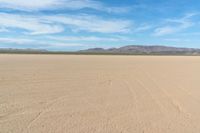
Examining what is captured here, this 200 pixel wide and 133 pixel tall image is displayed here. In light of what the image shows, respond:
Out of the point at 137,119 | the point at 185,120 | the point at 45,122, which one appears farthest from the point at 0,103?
the point at 185,120

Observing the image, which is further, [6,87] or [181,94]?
[6,87]

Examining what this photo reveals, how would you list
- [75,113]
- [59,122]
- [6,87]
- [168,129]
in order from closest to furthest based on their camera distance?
[168,129], [59,122], [75,113], [6,87]

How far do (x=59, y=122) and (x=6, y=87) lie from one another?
13.6 feet

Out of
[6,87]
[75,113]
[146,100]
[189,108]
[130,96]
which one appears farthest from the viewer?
[6,87]

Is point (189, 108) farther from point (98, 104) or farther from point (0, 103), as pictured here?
point (0, 103)

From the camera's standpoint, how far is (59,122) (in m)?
4.20

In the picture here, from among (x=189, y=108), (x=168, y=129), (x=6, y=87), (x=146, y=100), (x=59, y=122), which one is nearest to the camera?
(x=168, y=129)

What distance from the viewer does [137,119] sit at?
442cm

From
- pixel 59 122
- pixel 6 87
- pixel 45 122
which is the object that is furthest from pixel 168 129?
pixel 6 87

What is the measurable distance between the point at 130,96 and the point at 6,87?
4245 millimetres

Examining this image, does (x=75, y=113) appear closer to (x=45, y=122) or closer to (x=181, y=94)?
(x=45, y=122)

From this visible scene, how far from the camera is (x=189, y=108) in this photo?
5.29 meters

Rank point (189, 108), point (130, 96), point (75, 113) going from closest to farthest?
point (75, 113) → point (189, 108) → point (130, 96)

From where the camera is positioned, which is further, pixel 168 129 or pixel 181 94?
pixel 181 94
